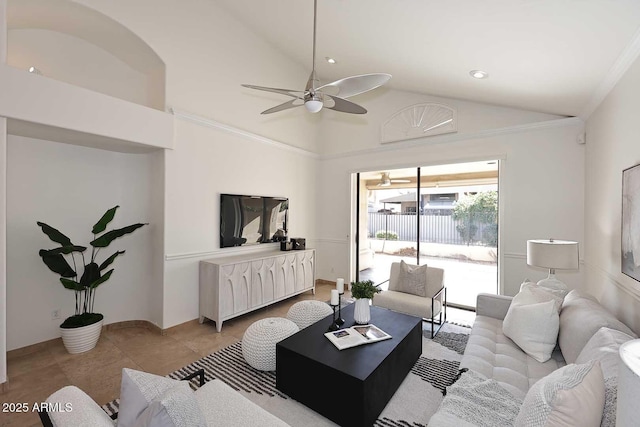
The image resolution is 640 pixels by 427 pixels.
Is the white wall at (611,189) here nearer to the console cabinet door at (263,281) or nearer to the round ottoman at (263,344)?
the round ottoman at (263,344)

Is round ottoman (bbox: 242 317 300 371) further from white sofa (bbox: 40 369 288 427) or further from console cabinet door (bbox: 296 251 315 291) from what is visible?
console cabinet door (bbox: 296 251 315 291)

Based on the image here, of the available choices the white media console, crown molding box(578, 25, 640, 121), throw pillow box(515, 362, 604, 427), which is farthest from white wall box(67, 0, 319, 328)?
crown molding box(578, 25, 640, 121)

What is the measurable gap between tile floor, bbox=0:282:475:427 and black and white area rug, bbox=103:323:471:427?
25 cm

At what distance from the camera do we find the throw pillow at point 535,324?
6.81 ft

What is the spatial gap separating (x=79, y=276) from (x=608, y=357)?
15.8 ft

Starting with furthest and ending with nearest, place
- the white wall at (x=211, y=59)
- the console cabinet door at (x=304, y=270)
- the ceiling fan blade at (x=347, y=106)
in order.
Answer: the console cabinet door at (x=304, y=270)
the white wall at (x=211, y=59)
the ceiling fan blade at (x=347, y=106)

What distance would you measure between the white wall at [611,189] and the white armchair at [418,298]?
1560 millimetres

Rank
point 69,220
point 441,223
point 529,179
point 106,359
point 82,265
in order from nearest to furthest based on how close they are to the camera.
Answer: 1. point 106,359
2. point 69,220
3. point 82,265
4. point 529,179
5. point 441,223

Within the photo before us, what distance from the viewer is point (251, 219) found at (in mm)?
4395

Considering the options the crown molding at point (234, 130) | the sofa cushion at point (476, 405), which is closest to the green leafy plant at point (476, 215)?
the sofa cushion at point (476, 405)

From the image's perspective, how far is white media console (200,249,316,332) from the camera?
351 cm

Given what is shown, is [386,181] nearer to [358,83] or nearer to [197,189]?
[358,83]

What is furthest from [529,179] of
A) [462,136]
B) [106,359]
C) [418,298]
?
[106,359]

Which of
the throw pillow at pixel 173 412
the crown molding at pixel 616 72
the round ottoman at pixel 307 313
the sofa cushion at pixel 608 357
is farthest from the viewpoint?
the round ottoman at pixel 307 313
